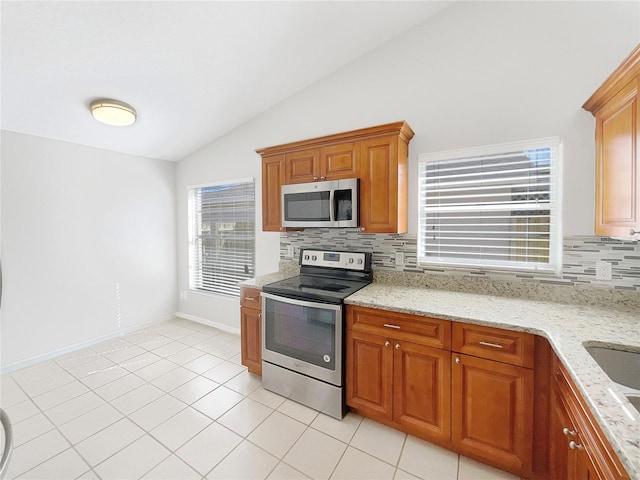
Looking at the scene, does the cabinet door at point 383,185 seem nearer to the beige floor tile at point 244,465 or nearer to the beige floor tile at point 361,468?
the beige floor tile at point 361,468

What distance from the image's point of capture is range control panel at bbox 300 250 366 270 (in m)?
2.49

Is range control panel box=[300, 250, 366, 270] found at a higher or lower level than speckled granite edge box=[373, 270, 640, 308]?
higher

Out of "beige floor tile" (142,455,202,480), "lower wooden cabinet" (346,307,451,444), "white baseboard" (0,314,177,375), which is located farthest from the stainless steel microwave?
"white baseboard" (0,314,177,375)

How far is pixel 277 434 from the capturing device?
1907 mm

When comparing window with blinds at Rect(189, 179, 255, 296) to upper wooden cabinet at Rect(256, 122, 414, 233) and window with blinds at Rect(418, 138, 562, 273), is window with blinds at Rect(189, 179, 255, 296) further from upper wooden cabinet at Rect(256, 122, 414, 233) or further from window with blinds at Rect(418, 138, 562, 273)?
window with blinds at Rect(418, 138, 562, 273)

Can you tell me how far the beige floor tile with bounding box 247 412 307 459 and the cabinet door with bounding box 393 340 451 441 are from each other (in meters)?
0.70

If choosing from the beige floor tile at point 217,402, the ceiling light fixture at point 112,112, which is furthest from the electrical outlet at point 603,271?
the ceiling light fixture at point 112,112

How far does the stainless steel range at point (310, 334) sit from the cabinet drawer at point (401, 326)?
127mm

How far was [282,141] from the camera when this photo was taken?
306 cm

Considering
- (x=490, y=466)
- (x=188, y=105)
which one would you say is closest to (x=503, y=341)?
(x=490, y=466)

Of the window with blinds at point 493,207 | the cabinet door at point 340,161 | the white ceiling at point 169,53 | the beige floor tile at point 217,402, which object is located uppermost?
the white ceiling at point 169,53

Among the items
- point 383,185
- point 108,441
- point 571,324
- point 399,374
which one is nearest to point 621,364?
point 571,324

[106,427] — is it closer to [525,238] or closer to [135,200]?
[135,200]

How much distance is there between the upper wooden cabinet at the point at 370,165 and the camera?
2143 mm
